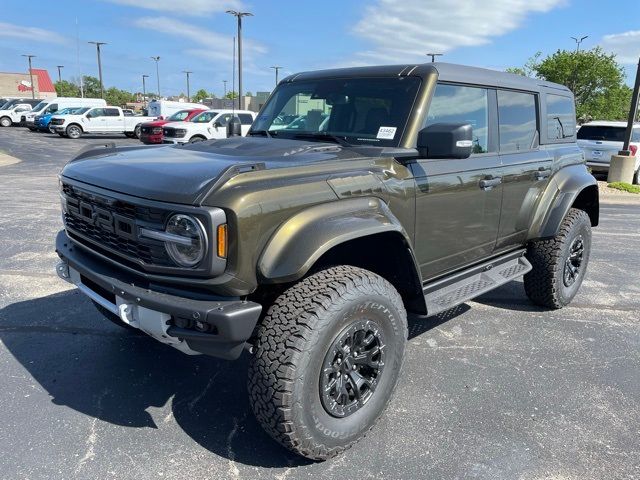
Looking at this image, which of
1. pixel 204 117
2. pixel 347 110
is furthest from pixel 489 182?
pixel 204 117

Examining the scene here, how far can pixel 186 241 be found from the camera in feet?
7.47

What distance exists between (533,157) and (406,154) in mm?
1677

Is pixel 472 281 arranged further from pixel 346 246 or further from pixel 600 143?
pixel 600 143

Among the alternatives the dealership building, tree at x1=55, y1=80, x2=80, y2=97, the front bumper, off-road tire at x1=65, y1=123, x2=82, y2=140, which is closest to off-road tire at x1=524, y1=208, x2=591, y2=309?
the front bumper

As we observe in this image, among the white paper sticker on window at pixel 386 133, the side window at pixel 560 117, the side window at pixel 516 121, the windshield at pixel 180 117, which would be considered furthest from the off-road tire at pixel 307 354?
the windshield at pixel 180 117

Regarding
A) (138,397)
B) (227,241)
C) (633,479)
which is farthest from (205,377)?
(633,479)

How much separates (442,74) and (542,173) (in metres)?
1.46

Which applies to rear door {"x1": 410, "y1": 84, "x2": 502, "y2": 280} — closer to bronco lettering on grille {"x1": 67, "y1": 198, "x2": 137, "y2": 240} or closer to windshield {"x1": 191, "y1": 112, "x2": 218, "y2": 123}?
bronco lettering on grille {"x1": 67, "y1": 198, "x2": 137, "y2": 240}

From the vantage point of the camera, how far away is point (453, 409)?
3.07 m

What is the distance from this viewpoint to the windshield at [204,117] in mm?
21392

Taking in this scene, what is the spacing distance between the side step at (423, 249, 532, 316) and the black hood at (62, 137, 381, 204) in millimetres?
1009

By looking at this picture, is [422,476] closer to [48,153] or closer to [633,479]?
[633,479]

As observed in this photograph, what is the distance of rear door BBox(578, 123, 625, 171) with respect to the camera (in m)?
14.5

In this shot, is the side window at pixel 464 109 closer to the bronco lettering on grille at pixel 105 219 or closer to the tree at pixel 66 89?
the bronco lettering on grille at pixel 105 219
